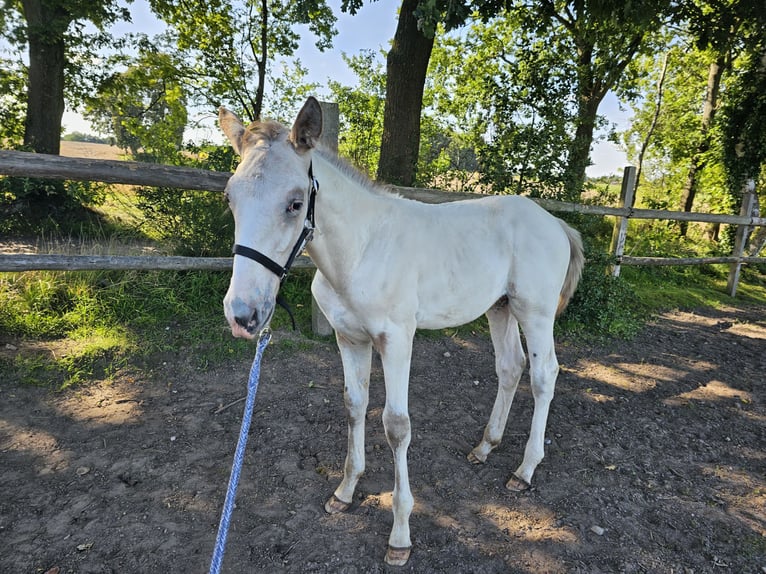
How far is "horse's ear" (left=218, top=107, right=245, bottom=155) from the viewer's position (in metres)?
1.81

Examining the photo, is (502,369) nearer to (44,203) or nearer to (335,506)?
(335,506)

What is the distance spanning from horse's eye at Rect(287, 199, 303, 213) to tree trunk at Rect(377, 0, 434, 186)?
372 cm

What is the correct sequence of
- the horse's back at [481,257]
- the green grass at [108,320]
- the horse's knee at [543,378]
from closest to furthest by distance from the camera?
the horse's back at [481,257] < the horse's knee at [543,378] < the green grass at [108,320]

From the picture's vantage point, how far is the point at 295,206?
5.29 feet

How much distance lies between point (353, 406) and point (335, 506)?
1.93 feet

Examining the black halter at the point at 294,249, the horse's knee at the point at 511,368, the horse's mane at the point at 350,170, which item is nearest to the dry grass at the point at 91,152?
the horse's mane at the point at 350,170

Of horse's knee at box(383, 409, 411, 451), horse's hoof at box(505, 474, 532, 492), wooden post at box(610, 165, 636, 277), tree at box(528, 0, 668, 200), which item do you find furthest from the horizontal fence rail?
wooden post at box(610, 165, 636, 277)

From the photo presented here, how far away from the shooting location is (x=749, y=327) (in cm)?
632

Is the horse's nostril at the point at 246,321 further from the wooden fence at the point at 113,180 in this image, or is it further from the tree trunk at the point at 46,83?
the tree trunk at the point at 46,83

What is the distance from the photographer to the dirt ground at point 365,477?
206 centimetres

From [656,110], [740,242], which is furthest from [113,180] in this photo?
[656,110]

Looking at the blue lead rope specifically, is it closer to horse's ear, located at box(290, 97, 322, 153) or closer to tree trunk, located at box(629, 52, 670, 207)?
horse's ear, located at box(290, 97, 322, 153)

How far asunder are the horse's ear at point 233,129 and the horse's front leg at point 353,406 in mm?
1143

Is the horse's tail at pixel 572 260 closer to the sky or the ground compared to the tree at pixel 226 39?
closer to the ground
